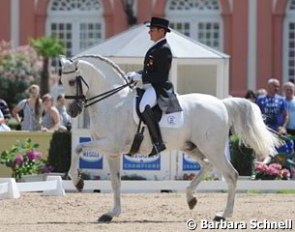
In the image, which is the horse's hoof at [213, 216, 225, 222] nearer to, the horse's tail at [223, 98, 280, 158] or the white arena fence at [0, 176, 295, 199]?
the horse's tail at [223, 98, 280, 158]

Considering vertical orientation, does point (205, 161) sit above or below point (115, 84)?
below

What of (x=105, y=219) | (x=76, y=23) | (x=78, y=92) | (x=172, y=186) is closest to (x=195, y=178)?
(x=105, y=219)

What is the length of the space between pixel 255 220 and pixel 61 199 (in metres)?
3.66

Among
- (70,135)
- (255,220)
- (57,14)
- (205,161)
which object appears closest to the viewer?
(255,220)

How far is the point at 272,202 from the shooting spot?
15.8 meters

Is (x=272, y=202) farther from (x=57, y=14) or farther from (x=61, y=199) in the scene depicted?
(x=57, y=14)

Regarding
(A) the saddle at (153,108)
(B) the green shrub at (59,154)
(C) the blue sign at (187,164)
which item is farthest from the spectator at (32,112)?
(A) the saddle at (153,108)

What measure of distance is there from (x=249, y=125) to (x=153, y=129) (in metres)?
1.29

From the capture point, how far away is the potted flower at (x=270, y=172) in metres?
19.0

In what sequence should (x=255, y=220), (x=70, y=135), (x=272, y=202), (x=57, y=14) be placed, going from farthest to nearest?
1. (x=57, y=14)
2. (x=70, y=135)
3. (x=272, y=202)
4. (x=255, y=220)

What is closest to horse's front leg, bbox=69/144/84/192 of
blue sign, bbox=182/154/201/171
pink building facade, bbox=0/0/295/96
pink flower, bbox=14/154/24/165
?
pink flower, bbox=14/154/24/165

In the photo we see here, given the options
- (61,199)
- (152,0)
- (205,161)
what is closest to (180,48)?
(61,199)

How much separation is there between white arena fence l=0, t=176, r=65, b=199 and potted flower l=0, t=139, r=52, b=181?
4.45 ft

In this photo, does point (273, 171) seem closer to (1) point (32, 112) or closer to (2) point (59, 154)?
(2) point (59, 154)
